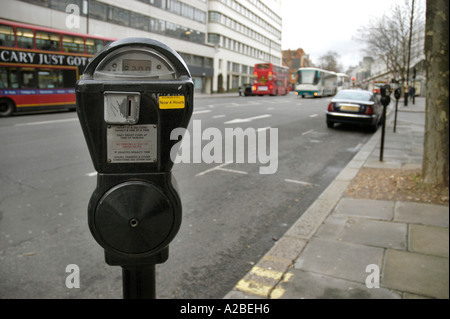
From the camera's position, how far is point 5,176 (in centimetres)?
589

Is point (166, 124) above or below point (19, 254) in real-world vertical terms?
above

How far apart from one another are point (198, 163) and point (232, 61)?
41583mm

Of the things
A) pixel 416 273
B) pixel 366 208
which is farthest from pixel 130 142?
pixel 366 208

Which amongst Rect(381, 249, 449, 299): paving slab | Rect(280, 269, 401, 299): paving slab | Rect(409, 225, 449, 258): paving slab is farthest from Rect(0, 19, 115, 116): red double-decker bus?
Rect(381, 249, 449, 299): paving slab

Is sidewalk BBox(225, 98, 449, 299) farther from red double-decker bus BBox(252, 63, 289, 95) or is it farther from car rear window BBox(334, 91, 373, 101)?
red double-decker bus BBox(252, 63, 289, 95)

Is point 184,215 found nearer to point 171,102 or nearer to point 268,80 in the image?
point 171,102

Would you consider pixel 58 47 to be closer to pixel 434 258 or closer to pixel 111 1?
pixel 111 1

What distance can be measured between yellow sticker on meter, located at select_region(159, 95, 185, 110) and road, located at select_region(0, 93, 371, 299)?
7.28ft

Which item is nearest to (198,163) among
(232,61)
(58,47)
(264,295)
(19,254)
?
(19,254)

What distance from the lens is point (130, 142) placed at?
3.99 feet

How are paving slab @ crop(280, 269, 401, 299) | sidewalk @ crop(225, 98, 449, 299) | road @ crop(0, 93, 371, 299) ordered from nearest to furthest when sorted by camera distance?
1. paving slab @ crop(280, 269, 401, 299)
2. sidewalk @ crop(225, 98, 449, 299)
3. road @ crop(0, 93, 371, 299)

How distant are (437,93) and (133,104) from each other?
573 cm

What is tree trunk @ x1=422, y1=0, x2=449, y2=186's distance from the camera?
557cm

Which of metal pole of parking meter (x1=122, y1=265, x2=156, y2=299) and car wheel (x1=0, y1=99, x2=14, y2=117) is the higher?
car wheel (x1=0, y1=99, x2=14, y2=117)
